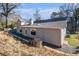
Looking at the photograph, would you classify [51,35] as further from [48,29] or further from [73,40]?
[73,40]

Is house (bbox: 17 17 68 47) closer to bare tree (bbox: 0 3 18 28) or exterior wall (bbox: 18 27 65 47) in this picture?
exterior wall (bbox: 18 27 65 47)

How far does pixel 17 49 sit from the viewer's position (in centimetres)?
404

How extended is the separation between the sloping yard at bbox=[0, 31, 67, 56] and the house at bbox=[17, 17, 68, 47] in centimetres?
9

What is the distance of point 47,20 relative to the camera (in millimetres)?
4035

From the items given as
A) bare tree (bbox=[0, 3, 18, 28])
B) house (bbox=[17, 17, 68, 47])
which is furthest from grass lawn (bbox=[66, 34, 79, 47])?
bare tree (bbox=[0, 3, 18, 28])

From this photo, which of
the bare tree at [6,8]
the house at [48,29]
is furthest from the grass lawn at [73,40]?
the bare tree at [6,8]

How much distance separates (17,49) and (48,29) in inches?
14.2

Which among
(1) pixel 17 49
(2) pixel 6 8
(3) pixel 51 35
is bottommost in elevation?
(1) pixel 17 49

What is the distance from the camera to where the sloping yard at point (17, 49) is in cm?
402

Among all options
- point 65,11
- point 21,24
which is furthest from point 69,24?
point 21,24

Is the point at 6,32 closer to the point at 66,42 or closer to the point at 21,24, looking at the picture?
the point at 21,24

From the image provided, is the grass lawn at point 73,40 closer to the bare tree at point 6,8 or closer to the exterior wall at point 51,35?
the exterior wall at point 51,35

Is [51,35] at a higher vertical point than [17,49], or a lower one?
higher

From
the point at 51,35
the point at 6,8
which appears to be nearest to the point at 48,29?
the point at 51,35
